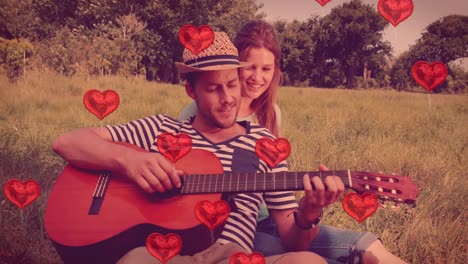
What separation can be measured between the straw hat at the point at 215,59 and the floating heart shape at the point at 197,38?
17mm

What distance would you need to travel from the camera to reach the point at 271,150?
138 centimetres

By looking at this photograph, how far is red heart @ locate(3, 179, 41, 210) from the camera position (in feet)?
5.56

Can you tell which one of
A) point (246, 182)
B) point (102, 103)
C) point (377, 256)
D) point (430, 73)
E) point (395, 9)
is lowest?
point (377, 256)

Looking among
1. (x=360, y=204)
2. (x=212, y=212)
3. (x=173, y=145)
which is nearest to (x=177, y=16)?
(x=173, y=145)

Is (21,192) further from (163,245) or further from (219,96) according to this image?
(219,96)

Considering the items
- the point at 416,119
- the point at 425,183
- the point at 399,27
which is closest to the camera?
the point at 399,27

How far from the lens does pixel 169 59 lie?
1.96m

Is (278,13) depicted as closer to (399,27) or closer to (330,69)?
(330,69)

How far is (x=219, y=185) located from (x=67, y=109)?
1162 millimetres

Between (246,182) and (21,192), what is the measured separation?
3.25 ft

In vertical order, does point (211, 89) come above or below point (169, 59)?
below

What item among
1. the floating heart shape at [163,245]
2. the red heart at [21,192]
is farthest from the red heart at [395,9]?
the red heart at [21,192]

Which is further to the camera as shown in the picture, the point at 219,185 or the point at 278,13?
the point at 278,13

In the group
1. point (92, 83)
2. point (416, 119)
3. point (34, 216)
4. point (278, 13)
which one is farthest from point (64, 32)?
point (416, 119)
